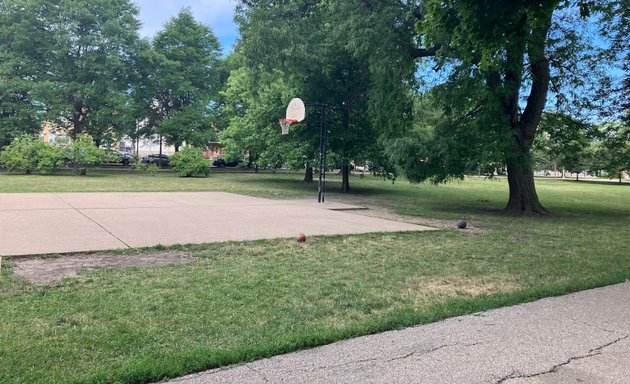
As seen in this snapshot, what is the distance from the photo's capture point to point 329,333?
370 cm

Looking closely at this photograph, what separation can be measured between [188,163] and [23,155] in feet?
32.1

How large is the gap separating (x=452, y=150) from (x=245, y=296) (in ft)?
33.8

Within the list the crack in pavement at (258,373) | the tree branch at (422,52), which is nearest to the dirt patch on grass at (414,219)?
the tree branch at (422,52)

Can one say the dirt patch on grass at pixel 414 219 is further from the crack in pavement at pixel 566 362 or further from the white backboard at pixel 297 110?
the crack in pavement at pixel 566 362

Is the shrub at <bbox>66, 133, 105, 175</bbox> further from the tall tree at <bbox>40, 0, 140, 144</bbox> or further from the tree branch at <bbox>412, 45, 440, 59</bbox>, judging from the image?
the tree branch at <bbox>412, 45, 440, 59</bbox>

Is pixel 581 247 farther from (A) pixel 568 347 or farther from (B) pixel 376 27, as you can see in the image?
(B) pixel 376 27

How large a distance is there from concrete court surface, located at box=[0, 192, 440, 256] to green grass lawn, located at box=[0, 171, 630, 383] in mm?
1084

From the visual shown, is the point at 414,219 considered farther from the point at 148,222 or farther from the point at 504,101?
the point at 148,222

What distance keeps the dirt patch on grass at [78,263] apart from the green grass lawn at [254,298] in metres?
0.22

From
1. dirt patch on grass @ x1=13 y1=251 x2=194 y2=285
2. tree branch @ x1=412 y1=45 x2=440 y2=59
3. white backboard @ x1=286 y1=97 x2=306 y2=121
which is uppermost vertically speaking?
tree branch @ x1=412 y1=45 x2=440 y2=59

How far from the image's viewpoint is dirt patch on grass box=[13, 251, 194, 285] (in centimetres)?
531

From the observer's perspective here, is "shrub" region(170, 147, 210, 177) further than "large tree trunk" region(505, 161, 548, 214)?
Yes

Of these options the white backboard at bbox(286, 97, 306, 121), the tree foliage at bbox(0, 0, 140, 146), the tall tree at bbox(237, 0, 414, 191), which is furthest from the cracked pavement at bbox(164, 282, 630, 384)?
the tree foliage at bbox(0, 0, 140, 146)

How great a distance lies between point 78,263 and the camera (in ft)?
19.5
